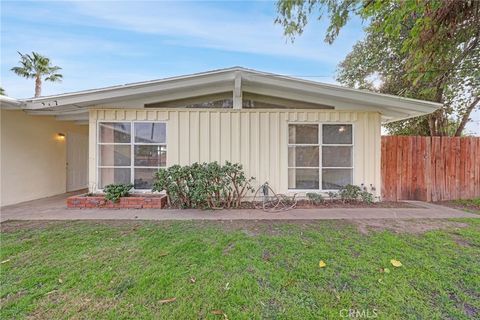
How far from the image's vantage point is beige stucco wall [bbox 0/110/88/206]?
5969mm

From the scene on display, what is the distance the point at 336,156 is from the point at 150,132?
5.34 metres

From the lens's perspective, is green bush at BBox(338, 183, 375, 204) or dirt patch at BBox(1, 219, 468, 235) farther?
green bush at BBox(338, 183, 375, 204)

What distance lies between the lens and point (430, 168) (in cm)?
679

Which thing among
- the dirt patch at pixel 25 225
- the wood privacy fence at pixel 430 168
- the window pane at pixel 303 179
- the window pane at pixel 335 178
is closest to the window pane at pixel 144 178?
the dirt patch at pixel 25 225

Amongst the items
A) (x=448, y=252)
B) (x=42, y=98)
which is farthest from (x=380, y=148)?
(x=42, y=98)

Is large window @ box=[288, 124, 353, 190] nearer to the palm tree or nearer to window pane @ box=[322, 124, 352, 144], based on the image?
window pane @ box=[322, 124, 352, 144]

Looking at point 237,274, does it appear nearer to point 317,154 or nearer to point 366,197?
point 317,154

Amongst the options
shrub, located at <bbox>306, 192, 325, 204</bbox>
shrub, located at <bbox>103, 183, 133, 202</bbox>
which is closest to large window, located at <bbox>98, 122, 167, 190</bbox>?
shrub, located at <bbox>103, 183, 133, 202</bbox>

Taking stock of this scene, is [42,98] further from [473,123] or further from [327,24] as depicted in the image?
[473,123]

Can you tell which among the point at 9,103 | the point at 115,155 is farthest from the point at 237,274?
the point at 9,103

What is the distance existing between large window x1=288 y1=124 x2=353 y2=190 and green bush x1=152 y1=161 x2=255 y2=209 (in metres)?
1.72

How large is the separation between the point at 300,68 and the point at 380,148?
746 cm

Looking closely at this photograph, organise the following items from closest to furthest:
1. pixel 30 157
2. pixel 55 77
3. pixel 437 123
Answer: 1. pixel 30 157
2. pixel 437 123
3. pixel 55 77

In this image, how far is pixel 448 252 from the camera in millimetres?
3064
